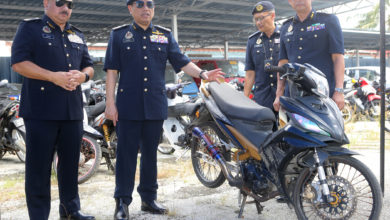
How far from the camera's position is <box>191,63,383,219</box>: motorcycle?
2387 millimetres

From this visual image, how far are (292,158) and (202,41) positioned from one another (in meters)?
22.6

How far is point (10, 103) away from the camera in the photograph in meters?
5.42

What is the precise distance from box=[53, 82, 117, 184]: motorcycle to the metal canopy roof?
9551 mm

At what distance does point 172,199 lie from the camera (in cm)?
365

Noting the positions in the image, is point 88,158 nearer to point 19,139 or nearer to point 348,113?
point 19,139

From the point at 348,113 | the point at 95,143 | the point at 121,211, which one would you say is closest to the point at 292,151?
the point at 121,211

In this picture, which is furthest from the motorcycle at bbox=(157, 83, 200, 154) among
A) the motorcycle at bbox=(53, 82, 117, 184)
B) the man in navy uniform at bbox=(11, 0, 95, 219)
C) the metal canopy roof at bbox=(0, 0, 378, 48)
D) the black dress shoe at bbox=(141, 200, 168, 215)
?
the metal canopy roof at bbox=(0, 0, 378, 48)

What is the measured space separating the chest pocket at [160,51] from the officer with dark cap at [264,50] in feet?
3.38

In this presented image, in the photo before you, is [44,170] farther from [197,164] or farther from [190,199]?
[197,164]

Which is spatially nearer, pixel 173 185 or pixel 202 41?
pixel 173 185

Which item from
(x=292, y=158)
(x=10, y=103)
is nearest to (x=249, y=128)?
(x=292, y=158)

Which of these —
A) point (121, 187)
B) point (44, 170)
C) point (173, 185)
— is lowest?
point (173, 185)

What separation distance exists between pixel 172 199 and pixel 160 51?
55.0 inches

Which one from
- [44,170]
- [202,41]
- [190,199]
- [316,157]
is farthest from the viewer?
[202,41]
